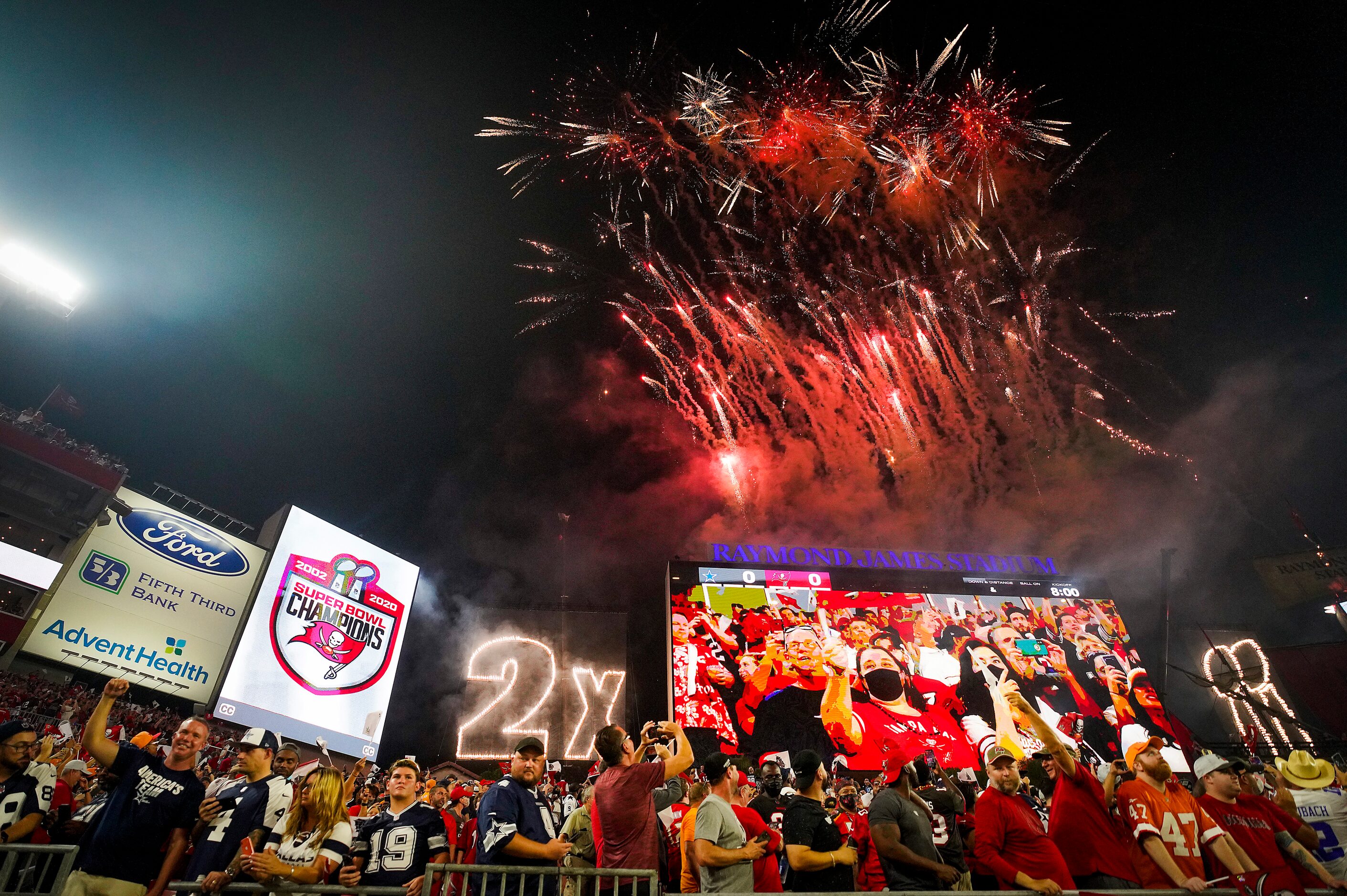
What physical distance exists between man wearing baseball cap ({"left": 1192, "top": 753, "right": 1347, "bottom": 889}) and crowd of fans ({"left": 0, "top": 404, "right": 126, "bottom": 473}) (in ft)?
101

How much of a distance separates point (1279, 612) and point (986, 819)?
3448 centimetres

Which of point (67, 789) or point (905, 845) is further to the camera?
point (67, 789)

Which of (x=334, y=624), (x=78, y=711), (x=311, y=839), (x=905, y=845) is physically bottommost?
(x=905, y=845)

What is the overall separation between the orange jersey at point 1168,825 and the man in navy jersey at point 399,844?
5.03 m

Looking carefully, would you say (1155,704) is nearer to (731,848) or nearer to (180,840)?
(731,848)

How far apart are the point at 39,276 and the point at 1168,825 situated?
30.7 meters

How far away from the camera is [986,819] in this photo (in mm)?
4664

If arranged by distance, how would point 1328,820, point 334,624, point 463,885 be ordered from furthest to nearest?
point 334,624 → point 1328,820 → point 463,885

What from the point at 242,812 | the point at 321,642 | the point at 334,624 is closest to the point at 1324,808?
the point at 242,812

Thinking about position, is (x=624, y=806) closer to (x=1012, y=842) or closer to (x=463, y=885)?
(x=463, y=885)

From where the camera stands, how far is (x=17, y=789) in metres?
5.03

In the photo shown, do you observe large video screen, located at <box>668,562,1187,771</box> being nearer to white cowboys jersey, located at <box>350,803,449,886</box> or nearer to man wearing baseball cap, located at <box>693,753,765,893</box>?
man wearing baseball cap, located at <box>693,753,765,893</box>

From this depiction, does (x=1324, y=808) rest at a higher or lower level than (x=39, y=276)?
lower

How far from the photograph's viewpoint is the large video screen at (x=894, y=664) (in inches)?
840
